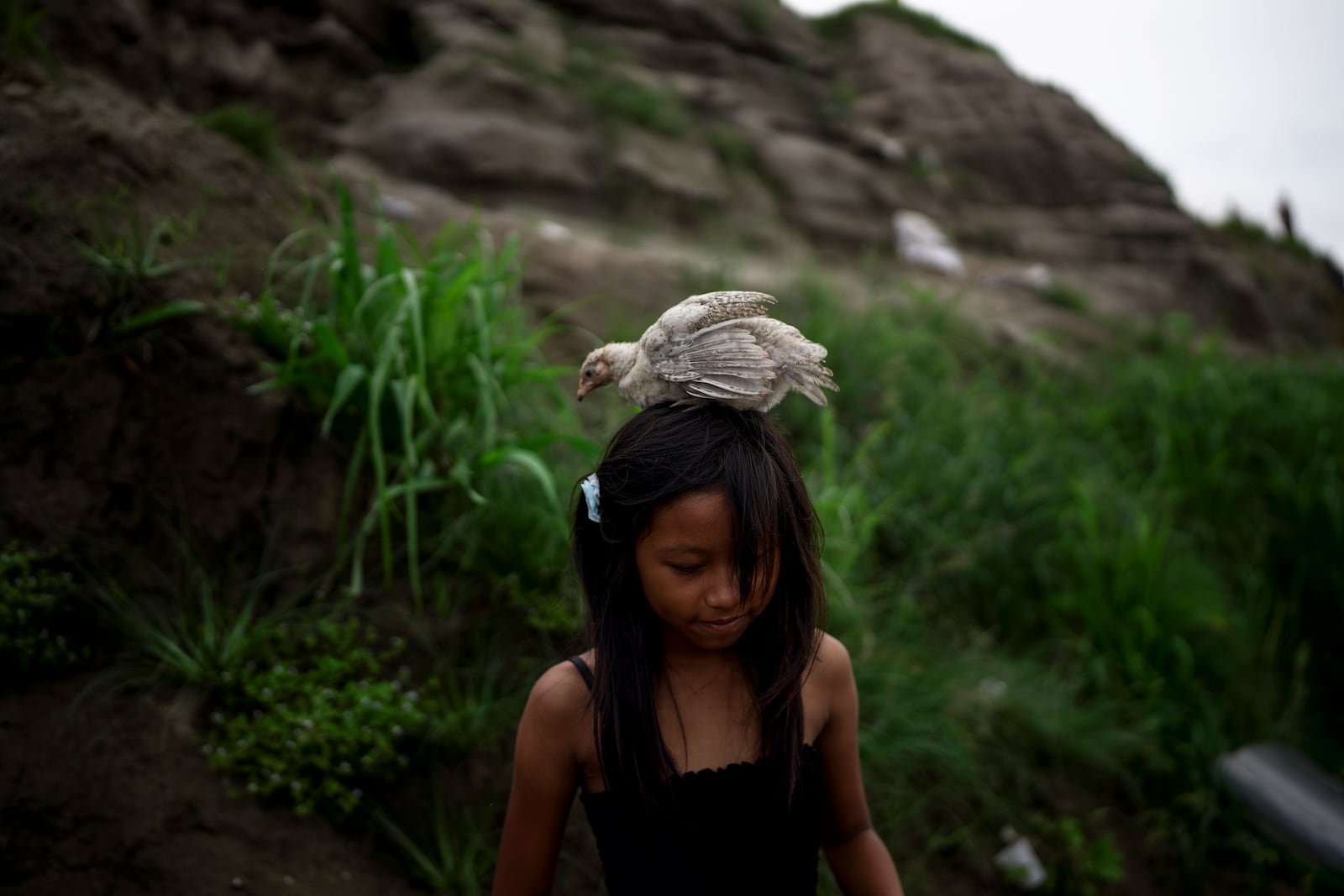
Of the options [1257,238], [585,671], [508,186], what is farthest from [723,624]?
[1257,238]

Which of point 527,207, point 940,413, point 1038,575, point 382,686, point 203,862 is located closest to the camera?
point 203,862

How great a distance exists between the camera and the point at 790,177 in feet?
27.3

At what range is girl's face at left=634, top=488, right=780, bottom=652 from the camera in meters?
1.26

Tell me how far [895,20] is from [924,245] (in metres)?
4.24

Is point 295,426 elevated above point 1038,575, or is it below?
above

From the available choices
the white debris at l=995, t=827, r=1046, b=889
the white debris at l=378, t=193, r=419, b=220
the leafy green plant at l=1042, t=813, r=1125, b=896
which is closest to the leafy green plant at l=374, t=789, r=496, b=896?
the white debris at l=995, t=827, r=1046, b=889

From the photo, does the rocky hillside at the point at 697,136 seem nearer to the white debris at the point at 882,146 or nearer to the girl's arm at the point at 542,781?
the white debris at the point at 882,146

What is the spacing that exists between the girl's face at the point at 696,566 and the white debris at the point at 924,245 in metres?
7.31

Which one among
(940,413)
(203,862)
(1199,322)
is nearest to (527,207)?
(940,413)

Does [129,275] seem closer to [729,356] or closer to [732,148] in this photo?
[729,356]

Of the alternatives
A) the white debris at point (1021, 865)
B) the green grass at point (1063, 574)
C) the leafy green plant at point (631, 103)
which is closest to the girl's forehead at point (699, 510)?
the green grass at point (1063, 574)

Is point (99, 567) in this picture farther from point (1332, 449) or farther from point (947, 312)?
point (1332, 449)

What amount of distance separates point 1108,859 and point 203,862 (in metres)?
2.78

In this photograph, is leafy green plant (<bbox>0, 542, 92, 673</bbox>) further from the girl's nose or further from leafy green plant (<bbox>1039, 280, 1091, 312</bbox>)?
leafy green plant (<bbox>1039, 280, 1091, 312</bbox>)
